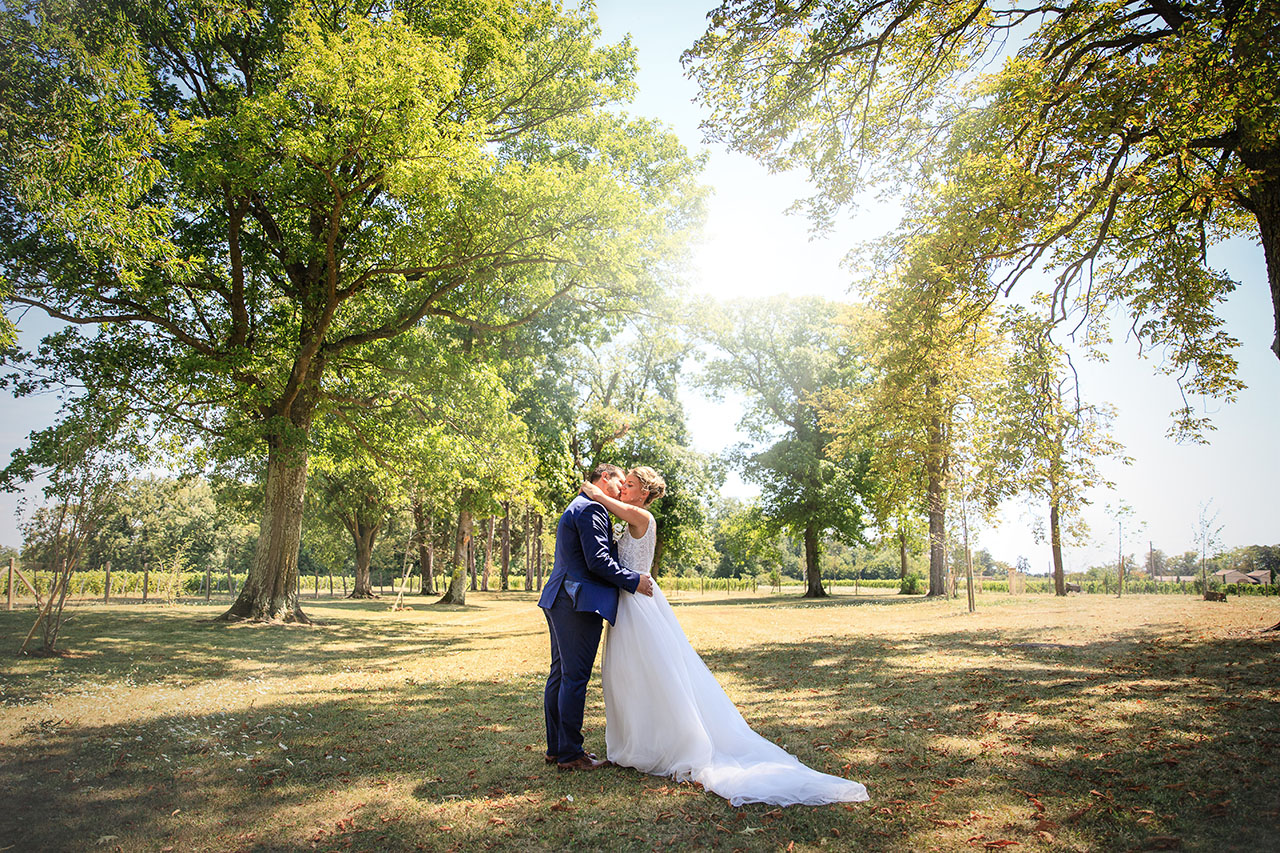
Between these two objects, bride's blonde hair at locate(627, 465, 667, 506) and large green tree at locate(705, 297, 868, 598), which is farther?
large green tree at locate(705, 297, 868, 598)

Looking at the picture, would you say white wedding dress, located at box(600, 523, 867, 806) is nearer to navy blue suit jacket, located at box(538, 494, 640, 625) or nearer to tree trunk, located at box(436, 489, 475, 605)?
navy blue suit jacket, located at box(538, 494, 640, 625)

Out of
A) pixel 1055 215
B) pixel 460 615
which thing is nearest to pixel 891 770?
pixel 1055 215

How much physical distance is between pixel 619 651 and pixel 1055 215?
10509 mm

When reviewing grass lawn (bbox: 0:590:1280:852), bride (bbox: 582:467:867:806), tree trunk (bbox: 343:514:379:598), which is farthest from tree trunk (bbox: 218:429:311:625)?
tree trunk (bbox: 343:514:379:598)

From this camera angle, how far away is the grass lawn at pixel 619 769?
343 cm

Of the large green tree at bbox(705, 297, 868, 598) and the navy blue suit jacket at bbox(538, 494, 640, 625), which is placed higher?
the large green tree at bbox(705, 297, 868, 598)

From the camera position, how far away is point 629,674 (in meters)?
4.78

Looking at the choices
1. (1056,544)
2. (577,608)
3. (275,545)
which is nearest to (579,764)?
(577,608)

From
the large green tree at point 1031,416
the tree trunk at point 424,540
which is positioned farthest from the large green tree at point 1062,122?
the tree trunk at point 424,540

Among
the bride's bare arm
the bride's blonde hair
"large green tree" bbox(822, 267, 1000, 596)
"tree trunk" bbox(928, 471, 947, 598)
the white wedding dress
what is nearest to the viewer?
the white wedding dress

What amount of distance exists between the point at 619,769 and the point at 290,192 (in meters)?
13.1

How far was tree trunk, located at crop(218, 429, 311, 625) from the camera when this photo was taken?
15688mm

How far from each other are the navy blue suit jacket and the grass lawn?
1.18m

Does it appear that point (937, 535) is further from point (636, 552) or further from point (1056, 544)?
point (636, 552)
